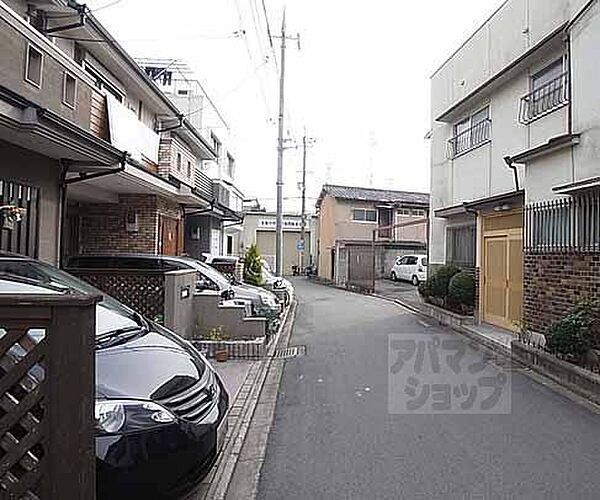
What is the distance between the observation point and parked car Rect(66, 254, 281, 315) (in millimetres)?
11797

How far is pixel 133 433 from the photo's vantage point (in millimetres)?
3734

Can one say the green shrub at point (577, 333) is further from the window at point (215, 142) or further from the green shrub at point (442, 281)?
the window at point (215, 142)

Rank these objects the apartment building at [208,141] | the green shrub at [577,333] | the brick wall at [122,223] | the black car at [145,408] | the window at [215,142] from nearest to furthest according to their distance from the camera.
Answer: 1. the black car at [145,408]
2. the green shrub at [577,333]
3. the brick wall at [122,223]
4. the apartment building at [208,141]
5. the window at [215,142]

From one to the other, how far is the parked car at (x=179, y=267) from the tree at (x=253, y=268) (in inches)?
215

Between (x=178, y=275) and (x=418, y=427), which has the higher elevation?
(x=178, y=275)

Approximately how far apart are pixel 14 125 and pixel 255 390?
409cm

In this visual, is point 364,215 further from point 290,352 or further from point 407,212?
point 290,352

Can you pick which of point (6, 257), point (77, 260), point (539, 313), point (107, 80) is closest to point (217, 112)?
point (107, 80)

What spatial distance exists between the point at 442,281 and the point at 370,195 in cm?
2204

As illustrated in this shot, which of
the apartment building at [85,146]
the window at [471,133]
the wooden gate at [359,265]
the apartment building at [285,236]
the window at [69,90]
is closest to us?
the apartment building at [85,146]

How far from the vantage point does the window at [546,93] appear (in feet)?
40.8

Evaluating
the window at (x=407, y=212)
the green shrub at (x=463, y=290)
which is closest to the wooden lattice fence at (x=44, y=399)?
the green shrub at (x=463, y=290)

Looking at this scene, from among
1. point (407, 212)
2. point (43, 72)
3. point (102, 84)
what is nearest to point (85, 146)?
point (43, 72)

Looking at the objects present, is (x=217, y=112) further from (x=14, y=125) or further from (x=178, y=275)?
(x=14, y=125)
